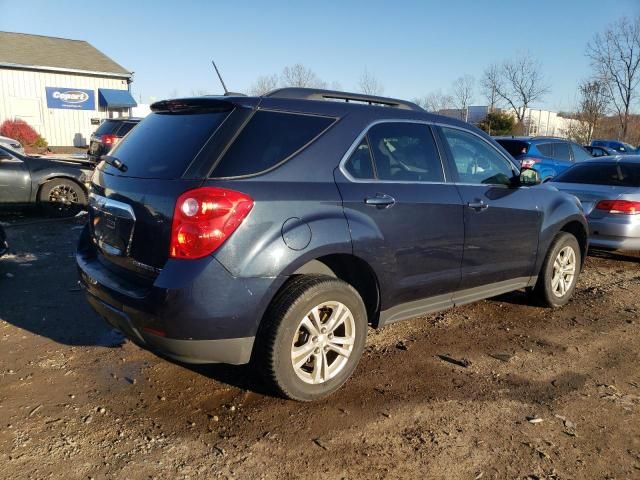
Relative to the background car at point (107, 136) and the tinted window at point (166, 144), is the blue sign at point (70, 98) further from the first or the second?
the tinted window at point (166, 144)

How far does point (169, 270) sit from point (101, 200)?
0.93 metres

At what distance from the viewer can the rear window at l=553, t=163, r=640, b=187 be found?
7109mm

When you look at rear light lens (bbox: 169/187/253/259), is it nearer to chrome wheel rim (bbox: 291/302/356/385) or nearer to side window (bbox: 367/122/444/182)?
chrome wheel rim (bbox: 291/302/356/385)

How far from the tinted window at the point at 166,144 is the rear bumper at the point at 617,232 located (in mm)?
5575

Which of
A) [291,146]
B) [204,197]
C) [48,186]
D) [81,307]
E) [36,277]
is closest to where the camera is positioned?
[204,197]

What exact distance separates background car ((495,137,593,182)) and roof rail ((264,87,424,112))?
8069 mm

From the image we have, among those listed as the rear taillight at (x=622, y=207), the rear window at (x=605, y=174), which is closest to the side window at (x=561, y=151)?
the rear window at (x=605, y=174)

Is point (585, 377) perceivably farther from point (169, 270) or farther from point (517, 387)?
point (169, 270)

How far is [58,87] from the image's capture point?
2755 cm

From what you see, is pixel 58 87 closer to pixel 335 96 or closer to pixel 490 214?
pixel 335 96

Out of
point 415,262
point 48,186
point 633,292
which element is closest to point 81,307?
point 415,262

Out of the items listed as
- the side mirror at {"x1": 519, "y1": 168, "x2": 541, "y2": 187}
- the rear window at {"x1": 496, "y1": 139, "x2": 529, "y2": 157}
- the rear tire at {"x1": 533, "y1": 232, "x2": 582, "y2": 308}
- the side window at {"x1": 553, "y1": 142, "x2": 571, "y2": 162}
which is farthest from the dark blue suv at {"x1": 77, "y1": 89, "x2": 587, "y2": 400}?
the side window at {"x1": 553, "y1": 142, "x2": 571, "y2": 162}

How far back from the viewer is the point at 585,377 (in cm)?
380

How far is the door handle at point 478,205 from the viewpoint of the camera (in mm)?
4062
